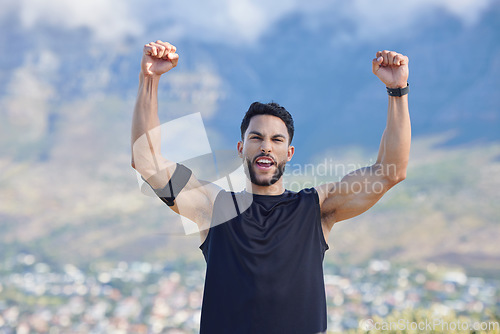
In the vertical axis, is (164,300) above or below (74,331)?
above

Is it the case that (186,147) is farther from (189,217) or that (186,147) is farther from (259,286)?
(259,286)

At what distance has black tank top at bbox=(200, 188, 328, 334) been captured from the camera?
2.45 m

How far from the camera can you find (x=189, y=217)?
8.83 feet

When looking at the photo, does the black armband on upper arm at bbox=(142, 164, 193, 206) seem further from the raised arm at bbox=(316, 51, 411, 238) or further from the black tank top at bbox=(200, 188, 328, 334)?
the raised arm at bbox=(316, 51, 411, 238)

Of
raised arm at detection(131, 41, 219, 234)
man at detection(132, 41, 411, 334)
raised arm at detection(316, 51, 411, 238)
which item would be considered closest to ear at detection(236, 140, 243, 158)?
man at detection(132, 41, 411, 334)

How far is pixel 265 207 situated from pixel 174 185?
462mm

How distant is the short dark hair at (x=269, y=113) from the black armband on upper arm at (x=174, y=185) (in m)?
0.45

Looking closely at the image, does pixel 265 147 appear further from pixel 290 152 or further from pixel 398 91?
pixel 398 91

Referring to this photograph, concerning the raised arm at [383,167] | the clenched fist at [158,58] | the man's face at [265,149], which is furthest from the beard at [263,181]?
the clenched fist at [158,58]

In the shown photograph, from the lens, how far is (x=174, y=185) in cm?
258

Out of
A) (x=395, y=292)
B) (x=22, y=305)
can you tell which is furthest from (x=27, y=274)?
(x=395, y=292)

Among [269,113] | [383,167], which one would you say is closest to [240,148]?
[269,113]

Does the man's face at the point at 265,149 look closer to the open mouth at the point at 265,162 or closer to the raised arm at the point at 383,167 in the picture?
the open mouth at the point at 265,162

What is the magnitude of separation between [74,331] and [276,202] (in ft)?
91.8
